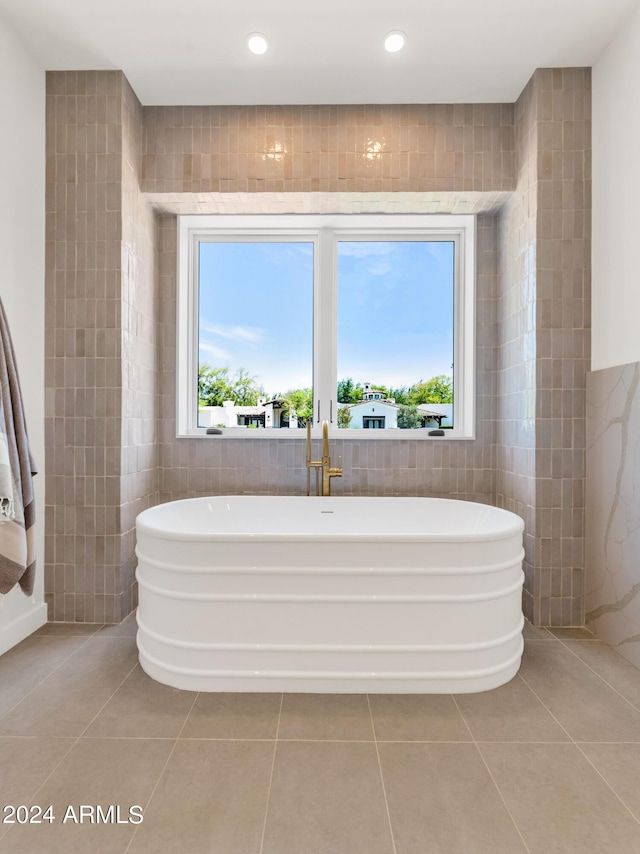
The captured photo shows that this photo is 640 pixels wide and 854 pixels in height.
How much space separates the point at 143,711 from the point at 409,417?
2.14 meters

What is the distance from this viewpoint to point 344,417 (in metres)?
3.31

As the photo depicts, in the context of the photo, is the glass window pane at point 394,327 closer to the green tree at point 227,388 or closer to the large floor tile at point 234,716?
the green tree at point 227,388

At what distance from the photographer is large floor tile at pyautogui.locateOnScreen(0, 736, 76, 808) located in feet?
4.73

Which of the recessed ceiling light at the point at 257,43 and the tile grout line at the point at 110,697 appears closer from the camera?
the tile grout line at the point at 110,697

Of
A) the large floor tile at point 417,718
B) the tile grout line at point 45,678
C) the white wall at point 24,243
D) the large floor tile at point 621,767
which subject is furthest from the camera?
the white wall at point 24,243

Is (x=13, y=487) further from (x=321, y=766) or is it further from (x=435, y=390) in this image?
(x=435, y=390)

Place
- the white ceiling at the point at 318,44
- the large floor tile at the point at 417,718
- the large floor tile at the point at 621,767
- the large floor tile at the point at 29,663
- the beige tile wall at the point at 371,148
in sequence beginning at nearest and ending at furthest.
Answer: the large floor tile at the point at 621,767
the large floor tile at the point at 417,718
the large floor tile at the point at 29,663
the white ceiling at the point at 318,44
the beige tile wall at the point at 371,148

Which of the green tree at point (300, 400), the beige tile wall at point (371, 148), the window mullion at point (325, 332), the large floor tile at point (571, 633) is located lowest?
Result: the large floor tile at point (571, 633)

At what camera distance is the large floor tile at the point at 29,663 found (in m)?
1.95

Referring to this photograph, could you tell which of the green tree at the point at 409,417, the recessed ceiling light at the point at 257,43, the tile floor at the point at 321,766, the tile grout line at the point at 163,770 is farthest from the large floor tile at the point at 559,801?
the recessed ceiling light at the point at 257,43

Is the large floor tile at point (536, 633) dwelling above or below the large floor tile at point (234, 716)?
above

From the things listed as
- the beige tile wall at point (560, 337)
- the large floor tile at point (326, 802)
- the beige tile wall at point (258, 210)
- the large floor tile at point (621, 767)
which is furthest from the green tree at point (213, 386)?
the large floor tile at point (621, 767)

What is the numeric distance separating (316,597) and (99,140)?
7.76 ft

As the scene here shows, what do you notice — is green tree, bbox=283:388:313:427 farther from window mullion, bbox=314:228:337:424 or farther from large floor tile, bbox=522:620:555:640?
large floor tile, bbox=522:620:555:640
